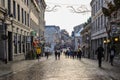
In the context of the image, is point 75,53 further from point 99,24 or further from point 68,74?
point 68,74

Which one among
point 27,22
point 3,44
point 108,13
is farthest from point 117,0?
point 27,22

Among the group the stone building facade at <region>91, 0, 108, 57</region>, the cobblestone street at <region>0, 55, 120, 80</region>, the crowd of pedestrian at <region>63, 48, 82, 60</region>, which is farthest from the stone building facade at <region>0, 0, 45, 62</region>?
the stone building facade at <region>91, 0, 108, 57</region>

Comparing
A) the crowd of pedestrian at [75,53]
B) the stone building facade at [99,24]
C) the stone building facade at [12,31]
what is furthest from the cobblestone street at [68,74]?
the crowd of pedestrian at [75,53]

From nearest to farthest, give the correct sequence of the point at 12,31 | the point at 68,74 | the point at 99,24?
the point at 68,74 < the point at 12,31 < the point at 99,24

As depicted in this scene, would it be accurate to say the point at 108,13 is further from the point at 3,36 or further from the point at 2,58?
the point at 2,58

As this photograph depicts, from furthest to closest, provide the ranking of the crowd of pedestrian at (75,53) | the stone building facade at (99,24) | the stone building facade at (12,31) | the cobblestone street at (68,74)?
the crowd of pedestrian at (75,53)
the stone building facade at (99,24)
the stone building facade at (12,31)
the cobblestone street at (68,74)

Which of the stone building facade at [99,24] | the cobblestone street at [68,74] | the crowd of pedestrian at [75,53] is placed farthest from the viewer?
the crowd of pedestrian at [75,53]

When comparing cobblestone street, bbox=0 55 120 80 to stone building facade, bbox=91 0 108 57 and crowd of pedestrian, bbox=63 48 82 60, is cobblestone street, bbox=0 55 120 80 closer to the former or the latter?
stone building facade, bbox=91 0 108 57

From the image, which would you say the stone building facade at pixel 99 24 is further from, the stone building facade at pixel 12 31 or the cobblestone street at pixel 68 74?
the cobblestone street at pixel 68 74

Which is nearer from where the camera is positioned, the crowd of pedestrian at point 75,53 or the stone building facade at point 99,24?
the stone building facade at point 99,24

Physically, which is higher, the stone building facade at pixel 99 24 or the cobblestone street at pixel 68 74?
the stone building facade at pixel 99 24

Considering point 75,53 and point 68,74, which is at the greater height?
point 68,74

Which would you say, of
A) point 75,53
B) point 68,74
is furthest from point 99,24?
point 68,74

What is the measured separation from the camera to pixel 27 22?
54.7 m
